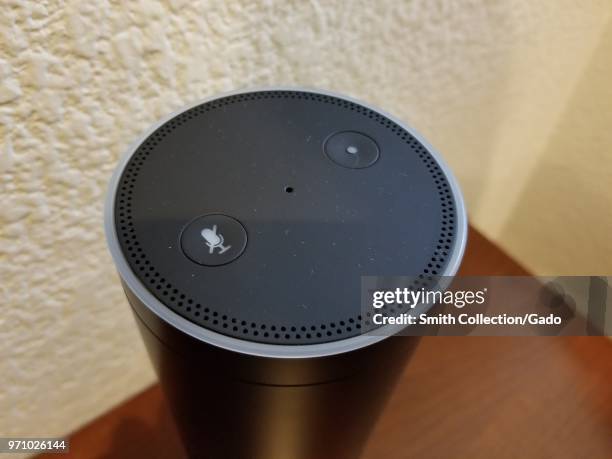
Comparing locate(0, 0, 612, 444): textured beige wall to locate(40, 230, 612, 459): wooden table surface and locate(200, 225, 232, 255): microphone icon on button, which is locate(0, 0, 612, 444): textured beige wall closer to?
locate(40, 230, 612, 459): wooden table surface

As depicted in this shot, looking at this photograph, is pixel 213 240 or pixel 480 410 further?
pixel 480 410

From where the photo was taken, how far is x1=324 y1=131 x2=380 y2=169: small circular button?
0.47m

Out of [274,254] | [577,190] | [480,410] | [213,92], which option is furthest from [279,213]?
[577,190]

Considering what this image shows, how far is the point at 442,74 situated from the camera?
2.83 feet

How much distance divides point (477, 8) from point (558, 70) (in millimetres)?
235

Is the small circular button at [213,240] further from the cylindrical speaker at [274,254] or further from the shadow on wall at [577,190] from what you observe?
the shadow on wall at [577,190]

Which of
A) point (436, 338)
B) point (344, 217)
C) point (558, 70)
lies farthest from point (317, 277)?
point (558, 70)

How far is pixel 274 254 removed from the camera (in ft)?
1.31

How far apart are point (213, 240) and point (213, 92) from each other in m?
0.29

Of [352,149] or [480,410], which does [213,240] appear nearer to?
[352,149]

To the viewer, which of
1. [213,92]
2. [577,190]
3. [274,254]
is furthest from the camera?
[577,190]

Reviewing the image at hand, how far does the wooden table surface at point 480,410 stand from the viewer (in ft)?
2.59

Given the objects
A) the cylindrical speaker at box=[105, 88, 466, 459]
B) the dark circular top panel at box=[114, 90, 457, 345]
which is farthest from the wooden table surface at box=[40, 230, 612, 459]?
the dark circular top panel at box=[114, 90, 457, 345]

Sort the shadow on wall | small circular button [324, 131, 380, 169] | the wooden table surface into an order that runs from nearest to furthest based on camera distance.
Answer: small circular button [324, 131, 380, 169], the wooden table surface, the shadow on wall
